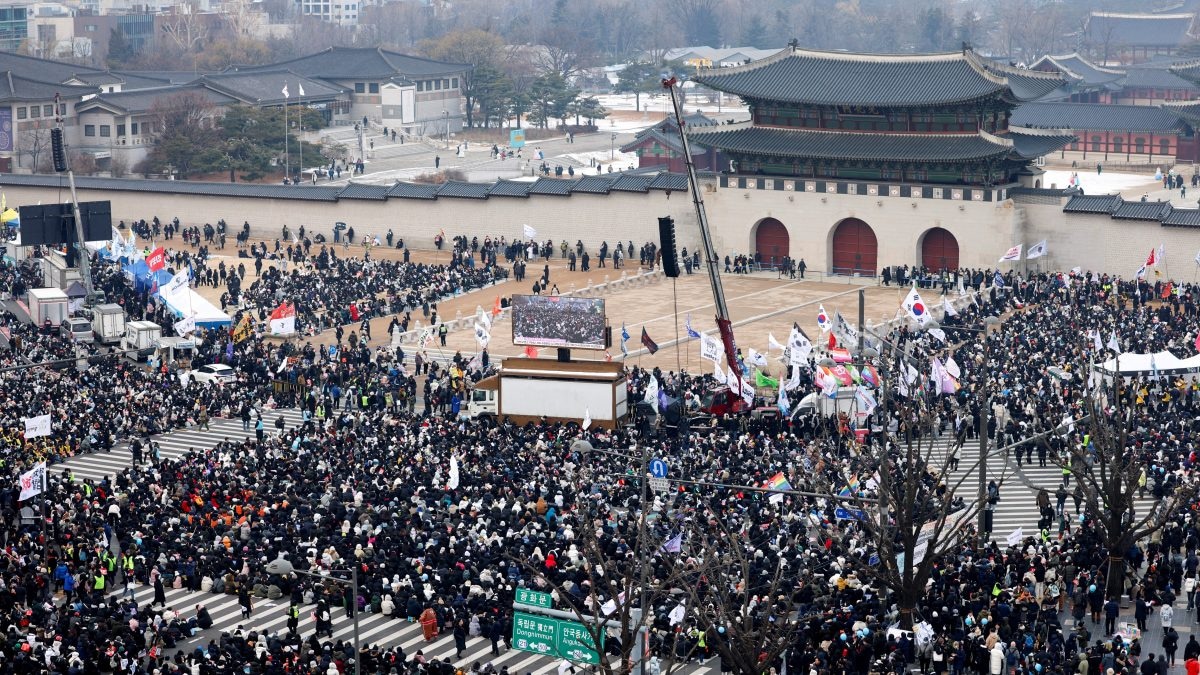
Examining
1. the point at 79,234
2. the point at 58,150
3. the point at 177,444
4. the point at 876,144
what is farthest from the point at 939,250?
the point at 177,444

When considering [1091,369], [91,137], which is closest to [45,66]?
[91,137]

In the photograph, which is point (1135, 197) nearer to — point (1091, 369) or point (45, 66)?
point (1091, 369)

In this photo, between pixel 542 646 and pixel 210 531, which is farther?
pixel 210 531

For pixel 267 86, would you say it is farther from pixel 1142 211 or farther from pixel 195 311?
pixel 1142 211

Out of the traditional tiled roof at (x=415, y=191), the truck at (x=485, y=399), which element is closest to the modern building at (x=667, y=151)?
the traditional tiled roof at (x=415, y=191)

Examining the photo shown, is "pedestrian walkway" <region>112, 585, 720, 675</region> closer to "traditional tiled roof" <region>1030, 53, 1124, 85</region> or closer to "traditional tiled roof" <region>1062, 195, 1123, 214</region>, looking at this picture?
"traditional tiled roof" <region>1062, 195, 1123, 214</region>
